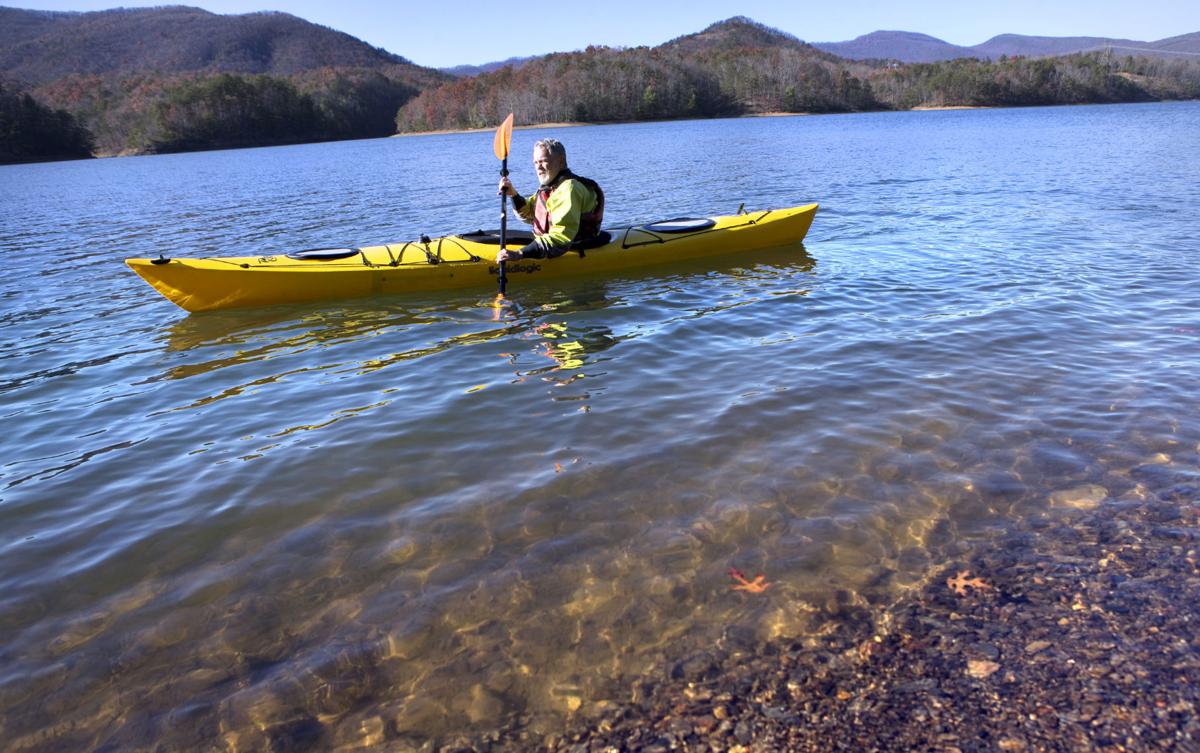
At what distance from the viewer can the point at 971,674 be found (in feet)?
9.45

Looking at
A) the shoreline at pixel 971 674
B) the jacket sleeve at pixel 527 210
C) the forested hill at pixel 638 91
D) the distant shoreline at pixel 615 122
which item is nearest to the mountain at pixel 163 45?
the forested hill at pixel 638 91

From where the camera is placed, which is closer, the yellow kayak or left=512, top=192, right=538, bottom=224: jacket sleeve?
the yellow kayak

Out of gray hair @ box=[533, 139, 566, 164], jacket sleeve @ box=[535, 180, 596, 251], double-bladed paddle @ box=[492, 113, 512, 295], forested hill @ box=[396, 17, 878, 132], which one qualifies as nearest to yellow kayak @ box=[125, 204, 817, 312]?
double-bladed paddle @ box=[492, 113, 512, 295]

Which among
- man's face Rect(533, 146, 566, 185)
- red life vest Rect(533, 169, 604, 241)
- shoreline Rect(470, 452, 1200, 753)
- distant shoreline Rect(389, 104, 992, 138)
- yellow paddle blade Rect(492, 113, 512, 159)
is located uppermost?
distant shoreline Rect(389, 104, 992, 138)

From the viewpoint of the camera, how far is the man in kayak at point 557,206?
344 inches

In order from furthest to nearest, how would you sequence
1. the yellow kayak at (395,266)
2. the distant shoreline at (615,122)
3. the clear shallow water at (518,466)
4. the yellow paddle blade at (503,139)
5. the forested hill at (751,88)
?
the forested hill at (751,88), the distant shoreline at (615,122), the yellow paddle blade at (503,139), the yellow kayak at (395,266), the clear shallow water at (518,466)

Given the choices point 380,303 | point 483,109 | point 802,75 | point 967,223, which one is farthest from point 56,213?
point 802,75

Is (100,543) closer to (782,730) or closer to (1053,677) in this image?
(782,730)

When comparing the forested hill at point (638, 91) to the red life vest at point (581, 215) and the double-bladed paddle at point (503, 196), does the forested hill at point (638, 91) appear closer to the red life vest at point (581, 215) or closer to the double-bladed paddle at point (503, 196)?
the double-bladed paddle at point (503, 196)

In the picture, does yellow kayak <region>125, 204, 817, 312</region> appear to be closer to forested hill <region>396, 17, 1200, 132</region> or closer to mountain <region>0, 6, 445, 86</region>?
forested hill <region>396, 17, 1200, 132</region>

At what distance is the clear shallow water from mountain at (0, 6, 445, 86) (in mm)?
159645

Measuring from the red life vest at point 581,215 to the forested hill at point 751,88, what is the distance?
300 feet

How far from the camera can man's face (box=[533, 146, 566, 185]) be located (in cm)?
861

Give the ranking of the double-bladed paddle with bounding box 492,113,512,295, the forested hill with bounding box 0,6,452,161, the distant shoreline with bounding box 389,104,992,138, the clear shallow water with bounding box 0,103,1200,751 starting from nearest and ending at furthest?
the clear shallow water with bounding box 0,103,1200,751
the double-bladed paddle with bounding box 492,113,512,295
the forested hill with bounding box 0,6,452,161
the distant shoreline with bounding box 389,104,992,138
